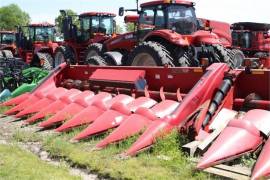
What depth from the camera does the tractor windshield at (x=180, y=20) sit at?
913 centimetres

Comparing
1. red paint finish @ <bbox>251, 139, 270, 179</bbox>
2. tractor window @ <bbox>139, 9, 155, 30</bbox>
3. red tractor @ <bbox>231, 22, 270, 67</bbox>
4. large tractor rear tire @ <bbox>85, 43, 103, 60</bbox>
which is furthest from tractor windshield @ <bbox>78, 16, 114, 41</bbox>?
red paint finish @ <bbox>251, 139, 270, 179</bbox>

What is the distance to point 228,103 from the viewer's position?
498 centimetres

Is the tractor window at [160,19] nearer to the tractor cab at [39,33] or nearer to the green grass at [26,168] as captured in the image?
the green grass at [26,168]

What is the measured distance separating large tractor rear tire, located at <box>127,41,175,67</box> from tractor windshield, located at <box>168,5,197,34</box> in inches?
50.2

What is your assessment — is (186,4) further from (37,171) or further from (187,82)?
(37,171)

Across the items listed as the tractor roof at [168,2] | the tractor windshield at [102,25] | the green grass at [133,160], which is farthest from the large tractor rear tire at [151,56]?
the tractor windshield at [102,25]

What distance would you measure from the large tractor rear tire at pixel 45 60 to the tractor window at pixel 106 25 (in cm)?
285

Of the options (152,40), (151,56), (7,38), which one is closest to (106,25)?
(152,40)

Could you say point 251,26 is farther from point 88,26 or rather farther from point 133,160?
point 133,160

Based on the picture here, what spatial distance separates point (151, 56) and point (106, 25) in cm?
660

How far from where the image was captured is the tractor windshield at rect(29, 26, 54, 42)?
17.6 metres

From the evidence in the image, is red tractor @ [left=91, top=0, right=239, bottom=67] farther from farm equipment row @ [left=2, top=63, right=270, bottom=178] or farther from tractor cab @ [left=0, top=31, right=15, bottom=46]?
tractor cab @ [left=0, top=31, right=15, bottom=46]

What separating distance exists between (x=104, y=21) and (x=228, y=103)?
9.75m

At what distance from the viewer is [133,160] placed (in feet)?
13.1
